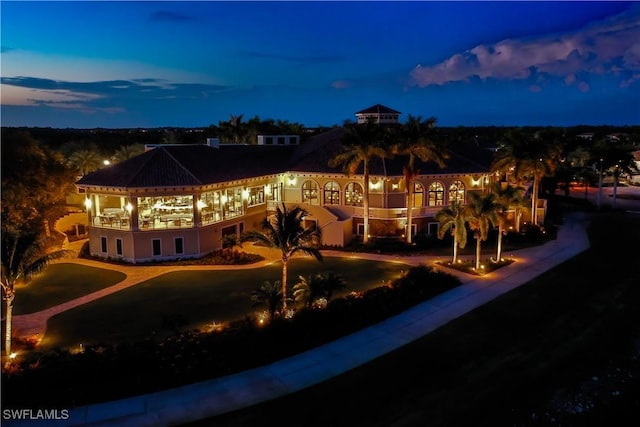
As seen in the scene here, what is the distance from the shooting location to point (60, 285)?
1086 inches

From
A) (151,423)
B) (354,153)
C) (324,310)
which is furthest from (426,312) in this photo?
(354,153)

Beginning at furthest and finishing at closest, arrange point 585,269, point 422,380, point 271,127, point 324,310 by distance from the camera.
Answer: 1. point 271,127
2. point 585,269
3. point 324,310
4. point 422,380

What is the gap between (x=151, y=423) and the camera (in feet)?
44.4

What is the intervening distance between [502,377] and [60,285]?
936 inches

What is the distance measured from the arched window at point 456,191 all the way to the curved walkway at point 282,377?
53.0 ft

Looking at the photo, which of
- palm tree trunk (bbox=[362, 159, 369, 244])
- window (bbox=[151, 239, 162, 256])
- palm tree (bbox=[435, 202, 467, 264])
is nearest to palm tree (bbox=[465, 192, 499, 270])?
palm tree (bbox=[435, 202, 467, 264])

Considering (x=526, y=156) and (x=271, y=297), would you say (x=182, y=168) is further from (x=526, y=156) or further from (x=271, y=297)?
(x=526, y=156)

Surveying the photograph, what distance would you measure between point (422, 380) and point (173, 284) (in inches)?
657

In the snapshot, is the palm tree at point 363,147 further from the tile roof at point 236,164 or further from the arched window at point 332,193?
the arched window at point 332,193

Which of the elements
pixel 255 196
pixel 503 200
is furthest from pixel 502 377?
pixel 255 196

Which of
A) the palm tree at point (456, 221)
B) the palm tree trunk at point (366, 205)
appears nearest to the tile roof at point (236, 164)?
the palm tree trunk at point (366, 205)

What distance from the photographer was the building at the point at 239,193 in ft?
110

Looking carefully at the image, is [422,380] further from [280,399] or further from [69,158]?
[69,158]

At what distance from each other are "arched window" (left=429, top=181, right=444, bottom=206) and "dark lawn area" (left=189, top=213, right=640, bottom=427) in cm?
1769
